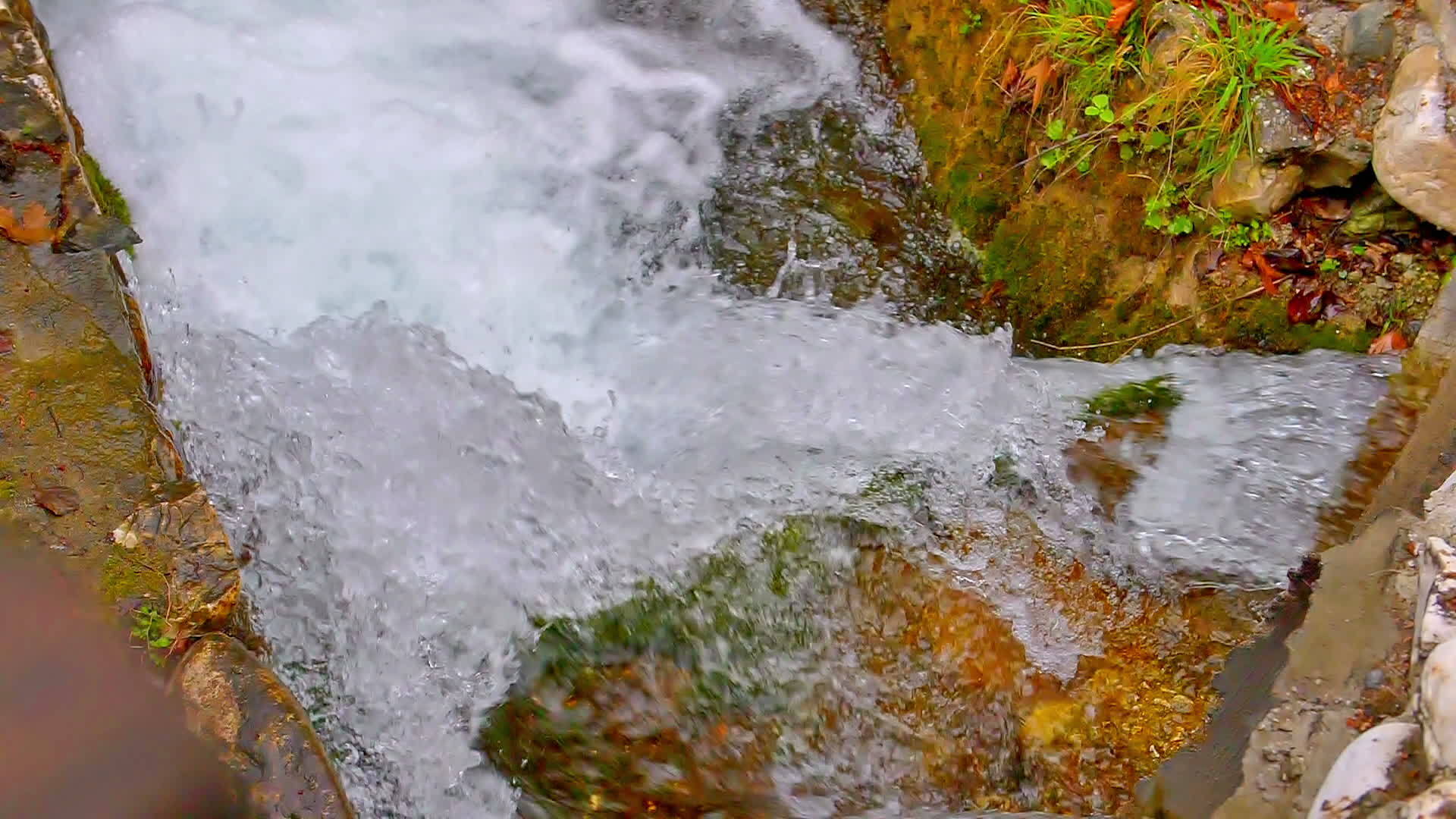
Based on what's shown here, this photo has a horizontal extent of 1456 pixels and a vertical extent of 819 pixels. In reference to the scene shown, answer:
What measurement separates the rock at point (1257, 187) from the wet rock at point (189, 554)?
138 inches

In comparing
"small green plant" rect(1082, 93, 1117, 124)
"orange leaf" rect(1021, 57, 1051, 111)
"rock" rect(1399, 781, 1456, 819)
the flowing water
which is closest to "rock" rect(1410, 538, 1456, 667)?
"rock" rect(1399, 781, 1456, 819)

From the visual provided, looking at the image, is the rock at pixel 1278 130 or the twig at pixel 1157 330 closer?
the rock at pixel 1278 130

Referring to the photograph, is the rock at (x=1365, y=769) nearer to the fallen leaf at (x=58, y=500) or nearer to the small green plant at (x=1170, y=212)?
the small green plant at (x=1170, y=212)

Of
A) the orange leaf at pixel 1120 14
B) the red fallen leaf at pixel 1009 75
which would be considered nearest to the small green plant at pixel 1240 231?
the orange leaf at pixel 1120 14

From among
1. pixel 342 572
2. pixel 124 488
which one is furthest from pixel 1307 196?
pixel 124 488

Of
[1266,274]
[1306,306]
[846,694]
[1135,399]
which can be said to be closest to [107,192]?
[846,694]

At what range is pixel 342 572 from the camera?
301cm

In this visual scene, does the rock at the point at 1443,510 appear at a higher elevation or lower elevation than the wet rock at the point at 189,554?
higher

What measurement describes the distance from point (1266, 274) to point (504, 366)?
2.83m

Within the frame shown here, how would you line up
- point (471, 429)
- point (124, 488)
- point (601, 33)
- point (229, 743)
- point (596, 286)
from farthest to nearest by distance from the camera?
point (601, 33)
point (596, 286)
point (471, 429)
point (124, 488)
point (229, 743)

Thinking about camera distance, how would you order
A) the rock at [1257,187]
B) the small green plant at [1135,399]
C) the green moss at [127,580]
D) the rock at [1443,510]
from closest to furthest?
the rock at [1443,510] → the green moss at [127,580] → the rock at [1257,187] → the small green plant at [1135,399]

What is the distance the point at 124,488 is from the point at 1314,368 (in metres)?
3.93

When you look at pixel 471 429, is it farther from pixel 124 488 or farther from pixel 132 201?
pixel 132 201

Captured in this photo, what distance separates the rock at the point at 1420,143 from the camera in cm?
248
